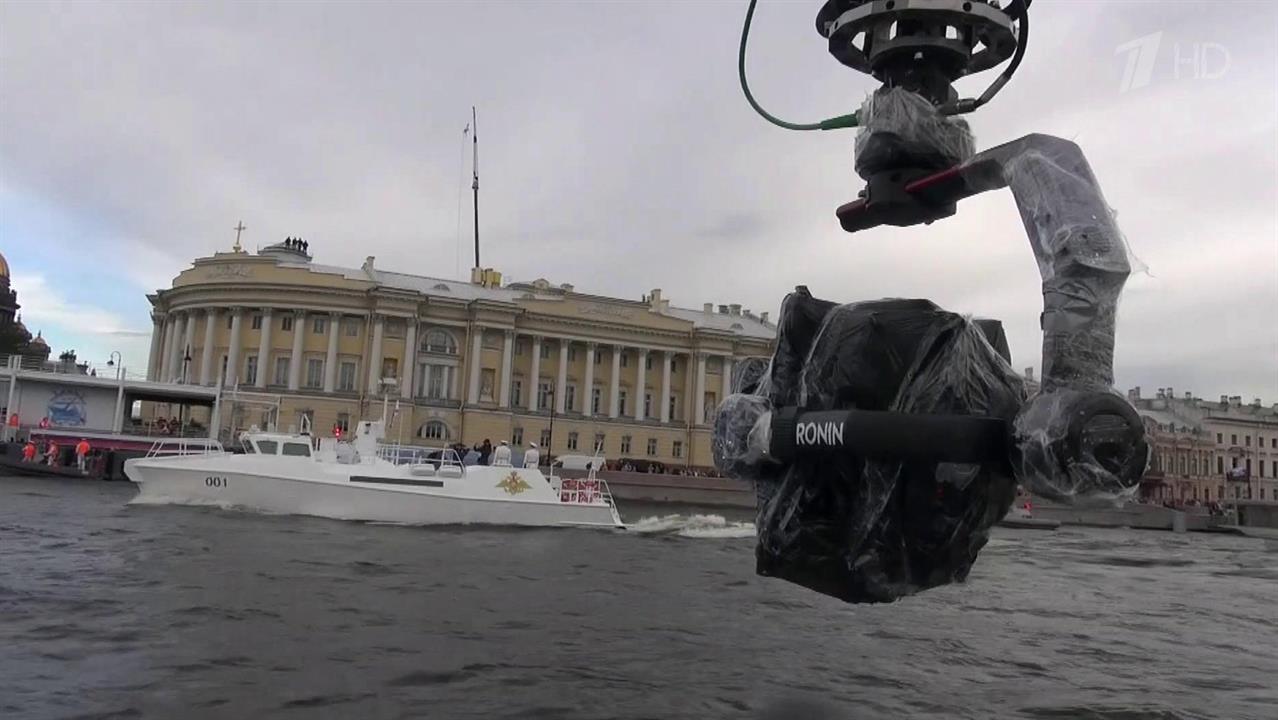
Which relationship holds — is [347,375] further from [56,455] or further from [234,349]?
[56,455]

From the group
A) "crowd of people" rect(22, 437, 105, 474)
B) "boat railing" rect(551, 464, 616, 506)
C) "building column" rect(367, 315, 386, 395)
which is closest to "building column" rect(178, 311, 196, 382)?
"building column" rect(367, 315, 386, 395)

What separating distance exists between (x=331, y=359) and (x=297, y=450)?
158ft

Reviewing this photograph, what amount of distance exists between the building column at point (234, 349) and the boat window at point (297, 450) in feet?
162

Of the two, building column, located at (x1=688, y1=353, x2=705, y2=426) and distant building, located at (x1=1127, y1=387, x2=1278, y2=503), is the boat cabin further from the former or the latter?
distant building, located at (x1=1127, y1=387, x2=1278, y2=503)

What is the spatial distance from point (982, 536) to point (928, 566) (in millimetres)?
187

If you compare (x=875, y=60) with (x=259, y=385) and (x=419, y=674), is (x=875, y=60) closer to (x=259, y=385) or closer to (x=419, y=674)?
(x=419, y=674)

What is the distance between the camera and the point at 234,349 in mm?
74000

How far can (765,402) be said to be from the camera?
2844mm

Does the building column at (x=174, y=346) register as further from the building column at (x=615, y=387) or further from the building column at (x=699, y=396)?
the building column at (x=699, y=396)

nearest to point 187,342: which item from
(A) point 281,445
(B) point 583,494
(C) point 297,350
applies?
(C) point 297,350

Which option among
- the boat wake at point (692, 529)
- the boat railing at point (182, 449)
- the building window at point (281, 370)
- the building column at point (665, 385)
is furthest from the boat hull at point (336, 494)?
the building column at point (665, 385)

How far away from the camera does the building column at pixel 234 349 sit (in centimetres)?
7350

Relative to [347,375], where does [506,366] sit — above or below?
above

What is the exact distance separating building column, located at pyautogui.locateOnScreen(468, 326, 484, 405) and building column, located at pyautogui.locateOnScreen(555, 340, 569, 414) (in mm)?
7597
